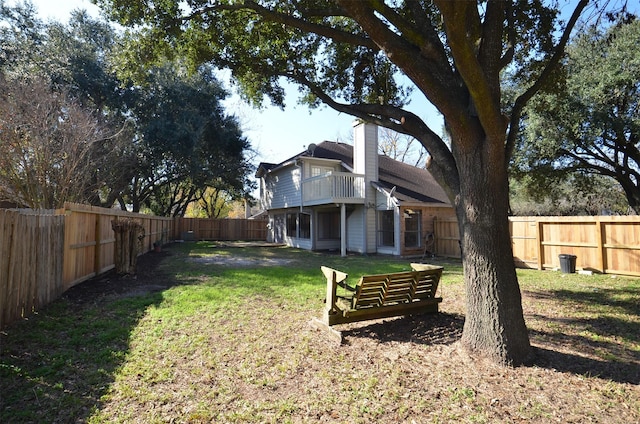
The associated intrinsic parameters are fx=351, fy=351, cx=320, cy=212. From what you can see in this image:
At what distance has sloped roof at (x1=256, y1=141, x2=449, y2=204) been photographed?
58.2 ft

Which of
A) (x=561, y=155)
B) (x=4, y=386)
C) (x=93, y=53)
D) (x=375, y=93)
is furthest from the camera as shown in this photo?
(x=93, y=53)

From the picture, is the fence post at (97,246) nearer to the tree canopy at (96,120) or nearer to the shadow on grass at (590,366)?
the tree canopy at (96,120)

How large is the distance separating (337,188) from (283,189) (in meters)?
Answer: 5.96

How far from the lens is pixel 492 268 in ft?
13.1

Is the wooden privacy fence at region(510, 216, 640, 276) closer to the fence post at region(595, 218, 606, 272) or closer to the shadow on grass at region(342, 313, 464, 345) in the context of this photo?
the fence post at region(595, 218, 606, 272)

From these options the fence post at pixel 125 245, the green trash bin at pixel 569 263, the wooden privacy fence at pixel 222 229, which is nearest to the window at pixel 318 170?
the wooden privacy fence at pixel 222 229

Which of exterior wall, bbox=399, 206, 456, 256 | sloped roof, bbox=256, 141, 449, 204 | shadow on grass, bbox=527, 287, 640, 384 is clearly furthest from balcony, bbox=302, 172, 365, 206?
shadow on grass, bbox=527, 287, 640, 384

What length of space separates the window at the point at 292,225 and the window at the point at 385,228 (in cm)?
636

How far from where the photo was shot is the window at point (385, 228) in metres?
17.3

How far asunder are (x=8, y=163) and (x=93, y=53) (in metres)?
10.5

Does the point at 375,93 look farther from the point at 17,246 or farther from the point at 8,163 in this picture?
the point at 8,163

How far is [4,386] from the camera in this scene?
10.9 ft

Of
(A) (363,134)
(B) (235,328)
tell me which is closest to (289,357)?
(B) (235,328)

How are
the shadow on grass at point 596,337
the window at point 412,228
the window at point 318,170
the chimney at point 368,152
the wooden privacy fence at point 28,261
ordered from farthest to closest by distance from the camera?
the window at point 318,170 < the chimney at point 368,152 < the window at point 412,228 < the wooden privacy fence at point 28,261 < the shadow on grass at point 596,337
